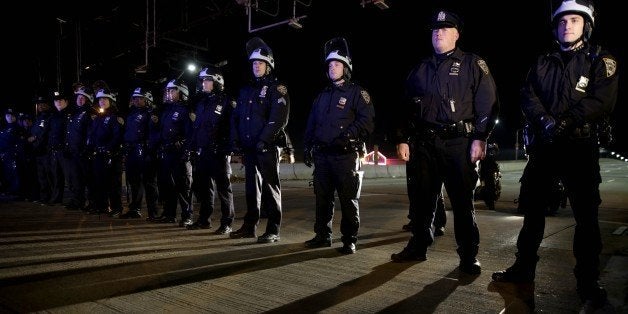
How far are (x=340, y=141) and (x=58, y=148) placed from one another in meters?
7.40

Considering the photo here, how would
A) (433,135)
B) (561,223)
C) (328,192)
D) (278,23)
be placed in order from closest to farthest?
(433,135)
(328,192)
(561,223)
(278,23)

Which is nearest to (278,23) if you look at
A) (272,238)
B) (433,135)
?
(272,238)

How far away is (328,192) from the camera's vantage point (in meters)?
4.84

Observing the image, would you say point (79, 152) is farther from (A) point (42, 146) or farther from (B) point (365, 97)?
(B) point (365, 97)

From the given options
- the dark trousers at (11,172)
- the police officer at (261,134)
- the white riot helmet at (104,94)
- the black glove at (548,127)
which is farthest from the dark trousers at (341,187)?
the dark trousers at (11,172)

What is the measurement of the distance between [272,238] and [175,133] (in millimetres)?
2670

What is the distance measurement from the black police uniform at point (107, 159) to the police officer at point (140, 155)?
425 mm

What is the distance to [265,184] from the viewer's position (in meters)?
5.37

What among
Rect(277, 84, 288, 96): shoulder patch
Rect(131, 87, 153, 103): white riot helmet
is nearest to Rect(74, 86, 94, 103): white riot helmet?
Rect(131, 87, 153, 103): white riot helmet

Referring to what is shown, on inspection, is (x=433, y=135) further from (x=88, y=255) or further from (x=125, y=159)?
(x=125, y=159)

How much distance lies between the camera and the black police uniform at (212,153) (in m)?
6.00

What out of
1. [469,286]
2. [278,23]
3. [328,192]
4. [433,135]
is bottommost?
[469,286]

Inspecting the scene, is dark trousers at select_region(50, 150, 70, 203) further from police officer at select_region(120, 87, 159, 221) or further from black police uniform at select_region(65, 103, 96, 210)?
police officer at select_region(120, 87, 159, 221)

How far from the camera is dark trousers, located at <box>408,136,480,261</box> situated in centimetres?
369
